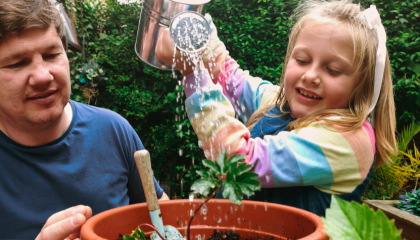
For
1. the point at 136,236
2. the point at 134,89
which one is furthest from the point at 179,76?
the point at 136,236

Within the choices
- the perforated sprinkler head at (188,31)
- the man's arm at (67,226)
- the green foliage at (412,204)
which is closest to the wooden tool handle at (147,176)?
the man's arm at (67,226)

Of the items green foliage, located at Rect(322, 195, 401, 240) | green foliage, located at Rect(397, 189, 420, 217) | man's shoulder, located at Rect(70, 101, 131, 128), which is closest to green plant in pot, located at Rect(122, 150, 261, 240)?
green foliage, located at Rect(322, 195, 401, 240)

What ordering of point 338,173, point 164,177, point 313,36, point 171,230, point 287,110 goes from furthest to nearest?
point 164,177, point 287,110, point 313,36, point 338,173, point 171,230

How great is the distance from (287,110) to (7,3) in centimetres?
112

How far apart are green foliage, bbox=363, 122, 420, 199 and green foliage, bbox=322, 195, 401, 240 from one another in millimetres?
2954

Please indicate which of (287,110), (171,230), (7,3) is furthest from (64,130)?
(287,110)

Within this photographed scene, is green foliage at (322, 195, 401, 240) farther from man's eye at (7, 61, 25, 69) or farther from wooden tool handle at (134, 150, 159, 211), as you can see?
man's eye at (7, 61, 25, 69)

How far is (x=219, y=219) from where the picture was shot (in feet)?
2.61

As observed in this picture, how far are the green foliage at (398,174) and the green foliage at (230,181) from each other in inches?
107

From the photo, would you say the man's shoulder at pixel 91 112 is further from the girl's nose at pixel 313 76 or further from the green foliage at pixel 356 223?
the green foliage at pixel 356 223

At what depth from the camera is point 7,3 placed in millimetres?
1062

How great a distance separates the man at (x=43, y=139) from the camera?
42.8 inches

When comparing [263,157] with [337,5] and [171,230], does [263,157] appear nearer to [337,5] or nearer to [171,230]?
[171,230]

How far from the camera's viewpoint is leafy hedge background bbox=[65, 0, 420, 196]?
128 inches
